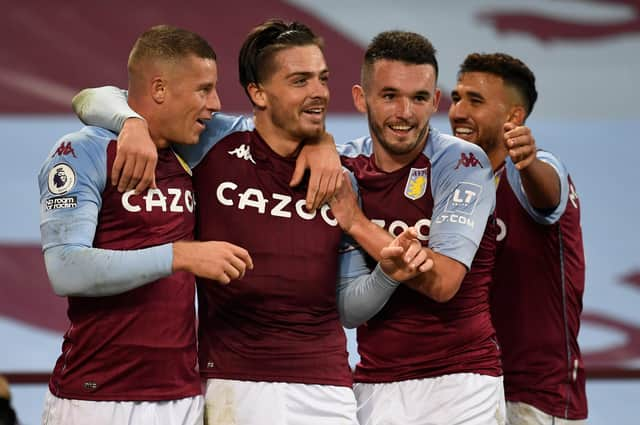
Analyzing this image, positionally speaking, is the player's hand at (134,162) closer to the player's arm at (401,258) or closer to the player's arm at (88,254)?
the player's arm at (88,254)

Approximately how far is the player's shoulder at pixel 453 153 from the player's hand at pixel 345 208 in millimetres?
324

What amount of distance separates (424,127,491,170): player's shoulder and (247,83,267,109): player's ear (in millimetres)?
556

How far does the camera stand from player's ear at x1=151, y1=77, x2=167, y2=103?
3.15 m

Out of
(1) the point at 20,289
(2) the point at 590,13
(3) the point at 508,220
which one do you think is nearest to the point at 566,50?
(2) the point at 590,13


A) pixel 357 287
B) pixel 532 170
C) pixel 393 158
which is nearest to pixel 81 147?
pixel 357 287

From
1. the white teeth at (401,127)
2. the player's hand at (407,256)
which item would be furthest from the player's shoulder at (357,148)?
the player's hand at (407,256)

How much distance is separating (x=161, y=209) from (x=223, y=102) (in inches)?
133

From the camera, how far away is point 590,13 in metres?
6.57

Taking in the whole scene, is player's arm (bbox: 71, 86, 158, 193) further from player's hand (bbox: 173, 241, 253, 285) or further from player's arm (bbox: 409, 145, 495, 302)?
player's arm (bbox: 409, 145, 495, 302)

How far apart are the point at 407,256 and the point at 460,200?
36 cm

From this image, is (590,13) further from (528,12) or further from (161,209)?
(161,209)

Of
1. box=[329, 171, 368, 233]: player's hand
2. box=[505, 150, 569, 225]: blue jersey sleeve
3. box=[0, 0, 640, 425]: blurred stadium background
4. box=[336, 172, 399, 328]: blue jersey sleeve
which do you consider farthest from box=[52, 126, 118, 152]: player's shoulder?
box=[0, 0, 640, 425]: blurred stadium background

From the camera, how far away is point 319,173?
3.23 meters

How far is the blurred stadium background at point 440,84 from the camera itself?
5.99 metres
